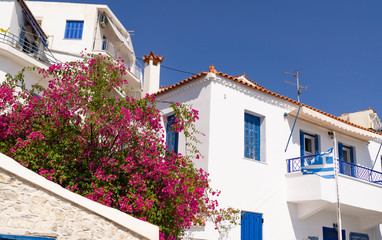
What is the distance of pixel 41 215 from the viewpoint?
268 inches

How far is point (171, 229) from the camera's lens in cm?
1008

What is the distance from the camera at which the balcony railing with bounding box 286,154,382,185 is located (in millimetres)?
15320

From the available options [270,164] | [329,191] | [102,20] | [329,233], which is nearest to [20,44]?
[102,20]

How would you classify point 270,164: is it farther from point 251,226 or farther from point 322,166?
point 251,226

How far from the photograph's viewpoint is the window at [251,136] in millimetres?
14578

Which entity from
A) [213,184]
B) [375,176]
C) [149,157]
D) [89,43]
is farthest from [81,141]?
[89,43]

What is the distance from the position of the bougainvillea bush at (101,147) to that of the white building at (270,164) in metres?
2.91

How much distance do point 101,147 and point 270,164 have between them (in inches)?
285

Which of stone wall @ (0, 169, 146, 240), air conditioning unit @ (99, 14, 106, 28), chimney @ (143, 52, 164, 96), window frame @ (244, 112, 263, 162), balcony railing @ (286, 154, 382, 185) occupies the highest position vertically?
air conditioning unit @ (99, 14, 106, 28)

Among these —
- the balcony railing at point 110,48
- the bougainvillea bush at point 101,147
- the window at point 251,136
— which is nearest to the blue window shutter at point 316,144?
the window at point 251,136

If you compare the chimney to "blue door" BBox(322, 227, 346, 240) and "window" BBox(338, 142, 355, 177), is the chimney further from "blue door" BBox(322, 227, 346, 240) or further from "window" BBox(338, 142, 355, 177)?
"blue door" BBox(322, 227, 346, 240)

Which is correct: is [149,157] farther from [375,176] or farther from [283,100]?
[375,176]

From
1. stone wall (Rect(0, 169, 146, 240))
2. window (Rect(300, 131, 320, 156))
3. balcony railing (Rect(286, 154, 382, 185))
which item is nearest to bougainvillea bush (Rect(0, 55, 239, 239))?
stone wall (Rect(0, 169, 146, 240))

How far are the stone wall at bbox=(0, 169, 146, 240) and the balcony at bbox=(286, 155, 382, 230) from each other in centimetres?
918
